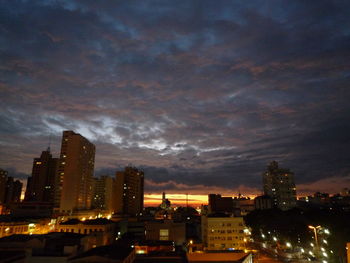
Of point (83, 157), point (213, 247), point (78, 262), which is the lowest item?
point (213, 247)

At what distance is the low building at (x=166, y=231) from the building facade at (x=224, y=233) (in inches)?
382

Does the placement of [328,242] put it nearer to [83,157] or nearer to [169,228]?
[169,228]

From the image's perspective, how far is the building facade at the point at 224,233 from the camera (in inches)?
3620

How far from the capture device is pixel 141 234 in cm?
11644

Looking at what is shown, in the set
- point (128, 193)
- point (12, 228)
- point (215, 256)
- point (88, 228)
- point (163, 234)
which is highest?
point (128, 193)

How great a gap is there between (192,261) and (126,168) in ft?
513

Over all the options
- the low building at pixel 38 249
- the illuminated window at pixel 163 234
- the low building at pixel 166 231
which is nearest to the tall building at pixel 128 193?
the low building at pixel 166 231

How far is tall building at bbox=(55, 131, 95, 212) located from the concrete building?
78.6 metres

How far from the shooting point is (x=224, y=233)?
9306 cm

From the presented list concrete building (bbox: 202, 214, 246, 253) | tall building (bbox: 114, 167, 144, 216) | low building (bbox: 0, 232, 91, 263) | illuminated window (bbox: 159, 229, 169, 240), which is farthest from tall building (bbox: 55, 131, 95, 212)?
low building (bbox: 0, 232, 91, 263)

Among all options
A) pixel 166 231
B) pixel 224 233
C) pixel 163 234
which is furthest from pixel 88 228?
pixel 224 233

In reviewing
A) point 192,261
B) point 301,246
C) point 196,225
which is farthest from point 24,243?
point 196,225

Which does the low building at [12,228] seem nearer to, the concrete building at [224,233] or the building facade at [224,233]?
A: the concrete building at [224,233]

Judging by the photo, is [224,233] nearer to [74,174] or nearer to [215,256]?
[215,256]
